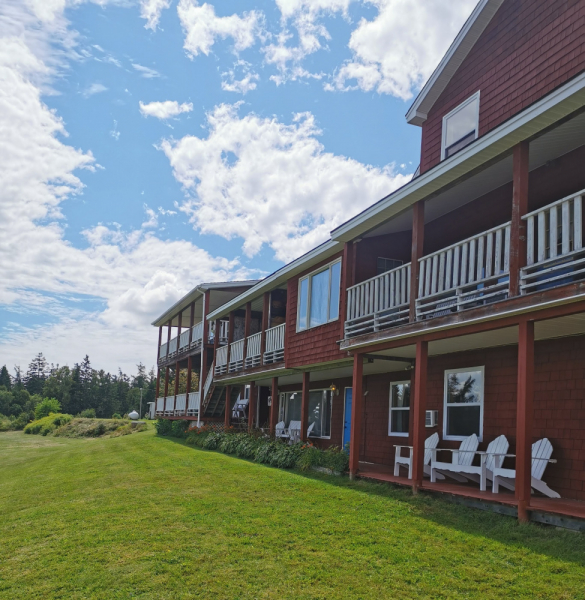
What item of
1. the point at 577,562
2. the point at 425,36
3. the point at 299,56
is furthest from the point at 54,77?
the point at 577,562

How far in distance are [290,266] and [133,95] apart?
21.4 ft

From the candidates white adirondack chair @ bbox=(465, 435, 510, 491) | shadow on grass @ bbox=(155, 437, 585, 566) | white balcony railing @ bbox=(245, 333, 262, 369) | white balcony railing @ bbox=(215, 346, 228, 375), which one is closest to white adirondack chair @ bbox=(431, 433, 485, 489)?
white adirondack chair @ bbox=(465, 435, 510, 491)

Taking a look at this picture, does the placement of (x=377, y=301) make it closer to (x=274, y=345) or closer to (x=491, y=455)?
(x=491, y=455)

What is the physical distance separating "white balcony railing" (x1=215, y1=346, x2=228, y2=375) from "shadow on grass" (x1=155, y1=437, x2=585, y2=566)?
13.3 m

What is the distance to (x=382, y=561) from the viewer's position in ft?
20.7

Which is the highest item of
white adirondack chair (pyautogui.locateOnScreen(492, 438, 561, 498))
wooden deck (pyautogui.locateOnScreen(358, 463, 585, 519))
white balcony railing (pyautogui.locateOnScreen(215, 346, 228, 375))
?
white balcony railing (pyautogui.locateOnScreen(215, 346, 228, 375))

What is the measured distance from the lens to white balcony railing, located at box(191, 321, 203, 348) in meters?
27.9

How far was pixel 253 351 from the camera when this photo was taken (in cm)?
2020

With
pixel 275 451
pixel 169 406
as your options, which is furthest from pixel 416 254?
pixel 169 406

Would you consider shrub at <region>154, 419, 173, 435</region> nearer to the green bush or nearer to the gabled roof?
the gabled roof

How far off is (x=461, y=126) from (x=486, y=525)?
859cm

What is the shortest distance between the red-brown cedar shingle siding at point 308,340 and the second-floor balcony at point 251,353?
726 millimetres

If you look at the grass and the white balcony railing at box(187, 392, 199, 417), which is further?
the white balcony railing at box(187, 392, 199, 417)

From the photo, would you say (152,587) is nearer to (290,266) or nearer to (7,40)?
(7,40)
